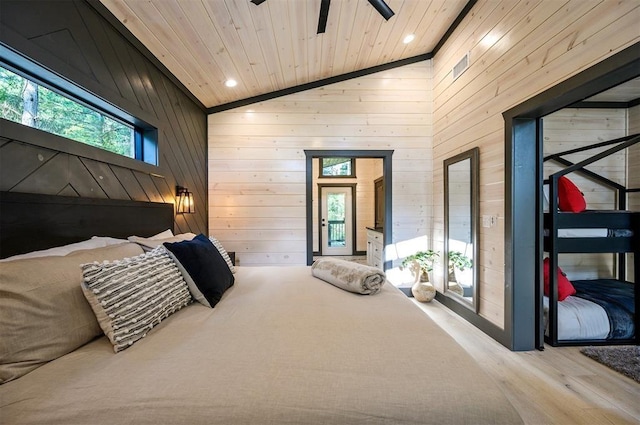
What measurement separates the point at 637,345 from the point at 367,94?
3799 mm

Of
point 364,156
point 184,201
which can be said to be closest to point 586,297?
point 364,156

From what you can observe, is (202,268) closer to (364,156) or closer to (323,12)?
(323,12)

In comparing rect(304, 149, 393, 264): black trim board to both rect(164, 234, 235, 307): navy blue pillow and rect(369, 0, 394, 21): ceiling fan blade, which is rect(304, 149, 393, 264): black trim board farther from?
rect(164, 234, 235, 307): navy blue pillow

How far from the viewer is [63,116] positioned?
1.65m

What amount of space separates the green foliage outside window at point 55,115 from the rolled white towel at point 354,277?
76.6 inches

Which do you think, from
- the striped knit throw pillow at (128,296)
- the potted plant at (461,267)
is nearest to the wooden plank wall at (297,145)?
the potted plant at (461,267)

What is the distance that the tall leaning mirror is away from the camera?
106 inches

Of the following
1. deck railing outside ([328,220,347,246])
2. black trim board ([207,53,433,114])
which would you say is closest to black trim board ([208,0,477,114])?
black trim board ([207,53,433,114])

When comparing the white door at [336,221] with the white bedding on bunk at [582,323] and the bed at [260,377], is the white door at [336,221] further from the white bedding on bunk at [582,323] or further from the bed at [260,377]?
the bed at [260,377]

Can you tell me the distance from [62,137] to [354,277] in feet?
6.42

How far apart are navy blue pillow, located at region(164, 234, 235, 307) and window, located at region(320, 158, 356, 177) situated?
5401 millimetres

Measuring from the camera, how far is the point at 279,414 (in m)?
0.69

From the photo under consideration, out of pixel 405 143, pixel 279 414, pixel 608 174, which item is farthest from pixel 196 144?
pixel 608 174

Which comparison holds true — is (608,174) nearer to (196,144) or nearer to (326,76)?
(326,76)
